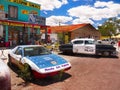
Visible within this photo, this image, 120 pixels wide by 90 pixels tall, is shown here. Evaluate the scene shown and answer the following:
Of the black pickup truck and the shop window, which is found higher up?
the shop window

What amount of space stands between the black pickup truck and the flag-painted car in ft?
22.9

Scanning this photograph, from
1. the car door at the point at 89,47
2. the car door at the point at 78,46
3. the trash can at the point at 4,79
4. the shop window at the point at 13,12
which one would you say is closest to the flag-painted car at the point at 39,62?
the trash can at the point at 4,79

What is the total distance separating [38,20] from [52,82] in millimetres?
19399

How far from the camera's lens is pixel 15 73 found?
870 cm

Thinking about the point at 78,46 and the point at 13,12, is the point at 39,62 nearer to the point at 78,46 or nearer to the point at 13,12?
the point at 78,46

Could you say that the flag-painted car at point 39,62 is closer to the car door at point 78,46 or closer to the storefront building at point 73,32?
the car door at point 78,46

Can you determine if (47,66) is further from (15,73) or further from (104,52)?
(104,52)

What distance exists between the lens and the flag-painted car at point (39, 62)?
706cm

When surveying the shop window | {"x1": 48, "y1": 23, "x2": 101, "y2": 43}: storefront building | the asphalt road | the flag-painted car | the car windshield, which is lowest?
the asphalt road

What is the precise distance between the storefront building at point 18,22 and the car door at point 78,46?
9573 mm

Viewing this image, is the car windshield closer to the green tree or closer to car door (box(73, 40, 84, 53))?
car door (box(73, 40, 84, 53))

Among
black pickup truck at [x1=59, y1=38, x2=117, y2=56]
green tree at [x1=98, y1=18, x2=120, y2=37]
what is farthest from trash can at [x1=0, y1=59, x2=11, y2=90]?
green tree at [x1=98, y1=18, x2=120, y2=37]

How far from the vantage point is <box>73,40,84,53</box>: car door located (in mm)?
15656

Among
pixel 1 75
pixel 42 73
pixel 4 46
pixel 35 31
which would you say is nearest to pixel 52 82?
pixel 42 73
